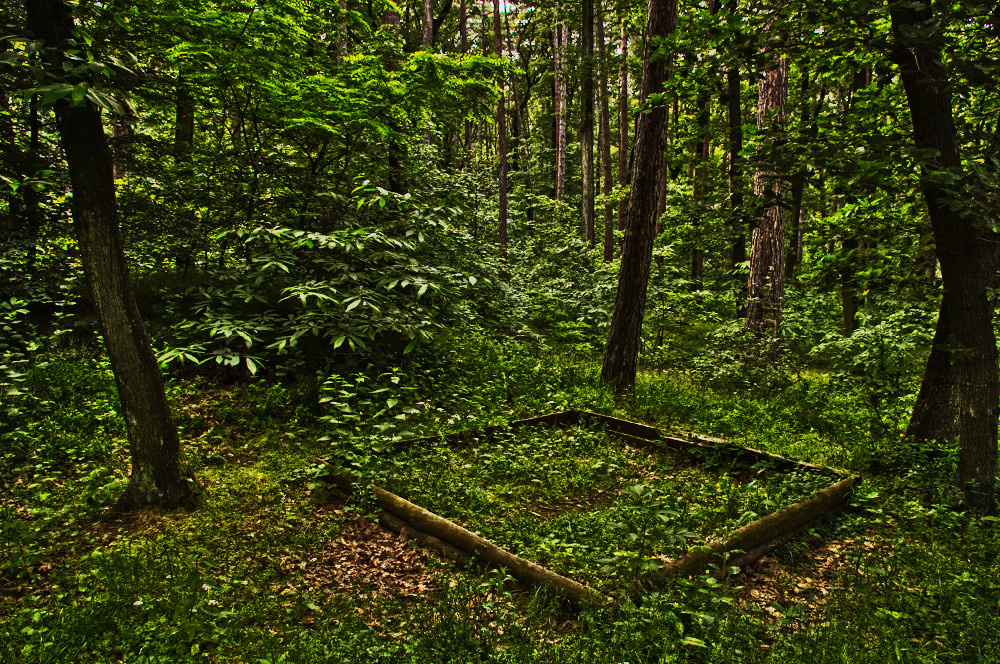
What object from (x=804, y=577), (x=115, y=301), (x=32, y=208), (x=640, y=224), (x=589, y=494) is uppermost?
(x=32, y=208)

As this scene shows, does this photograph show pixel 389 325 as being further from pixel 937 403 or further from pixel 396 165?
pixel 937 403

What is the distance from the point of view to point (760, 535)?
4.50 m

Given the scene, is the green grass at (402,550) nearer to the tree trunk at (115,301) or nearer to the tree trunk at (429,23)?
the tree trunk at (115,301)

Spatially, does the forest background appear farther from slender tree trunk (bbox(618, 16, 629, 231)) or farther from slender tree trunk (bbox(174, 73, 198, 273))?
slender tree trunk (bbox(618, 16, 629, 231))

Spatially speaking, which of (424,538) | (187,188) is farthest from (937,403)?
(187,188)

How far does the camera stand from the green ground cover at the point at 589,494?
4.23 metres

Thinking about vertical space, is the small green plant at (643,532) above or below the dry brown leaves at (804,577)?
above

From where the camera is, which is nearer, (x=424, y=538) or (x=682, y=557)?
(x=682, y=557)

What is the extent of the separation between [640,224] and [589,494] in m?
4.63

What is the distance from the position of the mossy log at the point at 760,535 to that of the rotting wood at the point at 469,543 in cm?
42

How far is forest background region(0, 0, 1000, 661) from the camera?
3.55m

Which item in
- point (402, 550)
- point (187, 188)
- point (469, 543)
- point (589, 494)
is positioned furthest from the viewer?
point (187, 188)

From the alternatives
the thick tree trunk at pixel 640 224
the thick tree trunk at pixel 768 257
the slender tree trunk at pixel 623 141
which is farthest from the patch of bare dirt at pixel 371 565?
the slender tree trunk at pixel 623 141

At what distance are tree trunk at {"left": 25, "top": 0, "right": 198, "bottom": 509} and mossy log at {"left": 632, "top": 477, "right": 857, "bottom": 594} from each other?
164 inches
